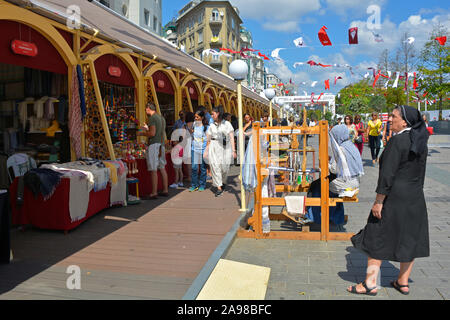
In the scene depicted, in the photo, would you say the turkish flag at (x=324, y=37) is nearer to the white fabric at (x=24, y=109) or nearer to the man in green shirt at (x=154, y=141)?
the man in green shirt at (x=154, y=141)

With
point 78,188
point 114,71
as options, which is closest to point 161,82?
point 114,71

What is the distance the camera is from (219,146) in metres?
7.51

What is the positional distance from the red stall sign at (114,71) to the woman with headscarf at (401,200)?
232 inches

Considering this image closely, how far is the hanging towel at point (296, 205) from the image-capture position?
4.80m

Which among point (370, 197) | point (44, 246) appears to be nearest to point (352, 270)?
point (44, 246)

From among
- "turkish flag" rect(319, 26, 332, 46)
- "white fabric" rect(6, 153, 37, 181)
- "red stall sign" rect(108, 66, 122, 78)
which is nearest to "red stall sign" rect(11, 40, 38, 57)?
"white fabric" rect(6, 153, 37, 181)

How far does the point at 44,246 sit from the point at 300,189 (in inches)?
146

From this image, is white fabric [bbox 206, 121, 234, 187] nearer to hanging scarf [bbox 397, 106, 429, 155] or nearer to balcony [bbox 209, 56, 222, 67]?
hanging scarf [bbox 397, 106, 429, 155]

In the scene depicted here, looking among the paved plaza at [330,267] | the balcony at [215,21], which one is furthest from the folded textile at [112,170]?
the balcony at [215,21]

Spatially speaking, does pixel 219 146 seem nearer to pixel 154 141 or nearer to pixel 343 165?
pixel 154 141

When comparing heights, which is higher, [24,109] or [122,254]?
[24,109]

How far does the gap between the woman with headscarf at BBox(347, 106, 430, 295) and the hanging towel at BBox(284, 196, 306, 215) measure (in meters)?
1.57

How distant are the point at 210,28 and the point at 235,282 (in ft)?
175
